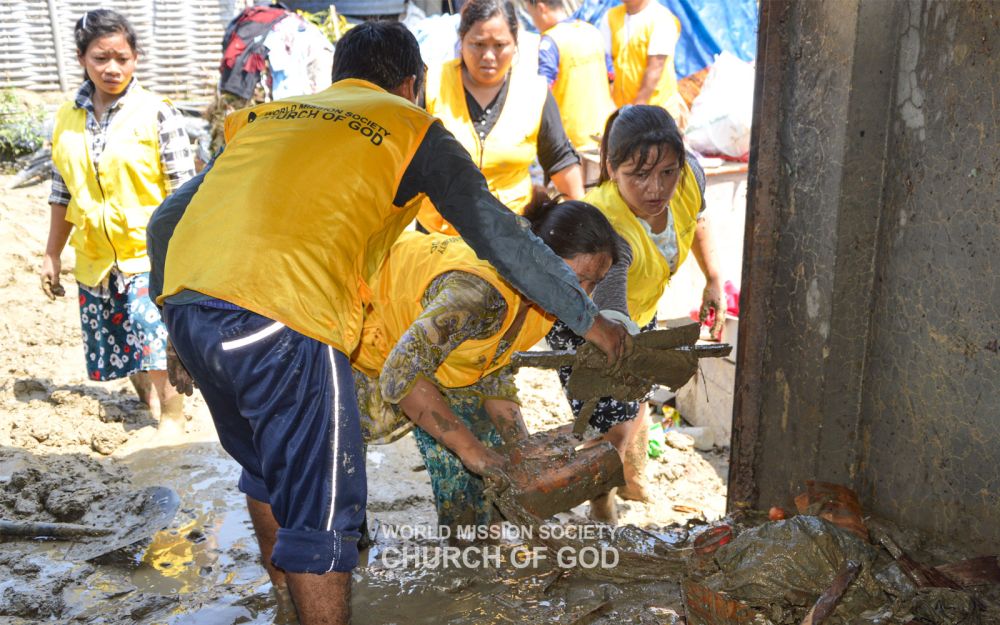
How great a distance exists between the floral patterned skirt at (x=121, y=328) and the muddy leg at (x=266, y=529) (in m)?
1.93

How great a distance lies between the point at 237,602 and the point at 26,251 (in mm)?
4902

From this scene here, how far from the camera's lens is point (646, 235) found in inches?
136

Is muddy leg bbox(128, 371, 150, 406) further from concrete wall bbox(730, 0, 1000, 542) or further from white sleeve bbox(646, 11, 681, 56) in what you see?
white sleeve bbox(646, 11, 681, 56)

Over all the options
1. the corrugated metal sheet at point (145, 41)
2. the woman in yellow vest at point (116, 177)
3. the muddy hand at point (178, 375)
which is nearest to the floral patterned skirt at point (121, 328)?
the woman in yellow vest at point (116, 177)

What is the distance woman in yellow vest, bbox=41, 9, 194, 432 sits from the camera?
4316 millimetres

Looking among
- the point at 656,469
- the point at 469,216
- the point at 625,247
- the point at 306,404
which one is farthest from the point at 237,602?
the point at 656,469

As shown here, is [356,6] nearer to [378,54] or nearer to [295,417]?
[378,54]

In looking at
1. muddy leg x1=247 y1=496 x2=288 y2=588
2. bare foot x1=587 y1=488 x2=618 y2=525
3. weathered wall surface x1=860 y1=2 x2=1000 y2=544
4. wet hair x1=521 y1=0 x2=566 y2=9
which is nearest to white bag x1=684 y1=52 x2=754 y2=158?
wet hair x1=521 y1=0 x2=566 y2=9

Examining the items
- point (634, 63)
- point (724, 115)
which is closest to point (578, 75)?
point (634, 63)

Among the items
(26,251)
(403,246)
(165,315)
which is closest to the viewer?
(165,315)

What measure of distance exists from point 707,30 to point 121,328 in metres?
5.86

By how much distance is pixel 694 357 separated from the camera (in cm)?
285

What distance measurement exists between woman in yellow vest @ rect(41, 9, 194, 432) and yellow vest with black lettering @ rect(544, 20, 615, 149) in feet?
8.02

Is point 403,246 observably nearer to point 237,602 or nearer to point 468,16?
point 237,602
